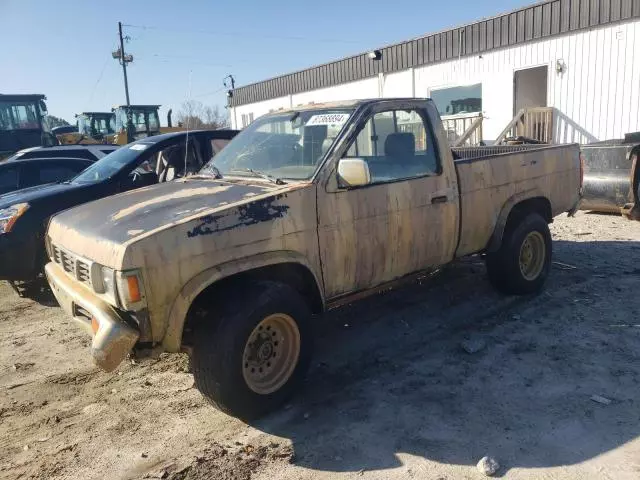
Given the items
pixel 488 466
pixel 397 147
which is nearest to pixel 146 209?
pixel 397 147

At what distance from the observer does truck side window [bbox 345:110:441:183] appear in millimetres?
4152

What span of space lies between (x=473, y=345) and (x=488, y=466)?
165 cm

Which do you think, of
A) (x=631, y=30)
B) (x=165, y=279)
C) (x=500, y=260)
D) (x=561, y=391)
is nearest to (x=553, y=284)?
(x=500, y=260)

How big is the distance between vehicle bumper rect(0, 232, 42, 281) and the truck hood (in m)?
2.01

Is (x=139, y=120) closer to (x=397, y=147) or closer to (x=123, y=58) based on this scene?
(x=123, y=58)

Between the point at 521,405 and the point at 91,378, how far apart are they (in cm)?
328

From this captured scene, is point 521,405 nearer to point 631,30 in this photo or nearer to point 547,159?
point 547,159

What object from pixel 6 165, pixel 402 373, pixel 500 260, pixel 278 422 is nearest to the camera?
pixel 278 422

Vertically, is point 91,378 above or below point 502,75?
below

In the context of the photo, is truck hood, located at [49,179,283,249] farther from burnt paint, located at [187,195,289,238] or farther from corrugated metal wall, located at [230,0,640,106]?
corrugated metal wall, located at [230,0,640,106]

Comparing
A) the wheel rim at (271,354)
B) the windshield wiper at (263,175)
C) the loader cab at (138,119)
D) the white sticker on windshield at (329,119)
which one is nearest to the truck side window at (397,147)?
the white sticker on windshield at (329,119)

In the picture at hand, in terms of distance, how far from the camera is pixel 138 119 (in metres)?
24.2

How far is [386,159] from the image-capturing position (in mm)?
4281

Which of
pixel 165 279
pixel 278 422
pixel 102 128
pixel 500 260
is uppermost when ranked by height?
pixel 102 128
